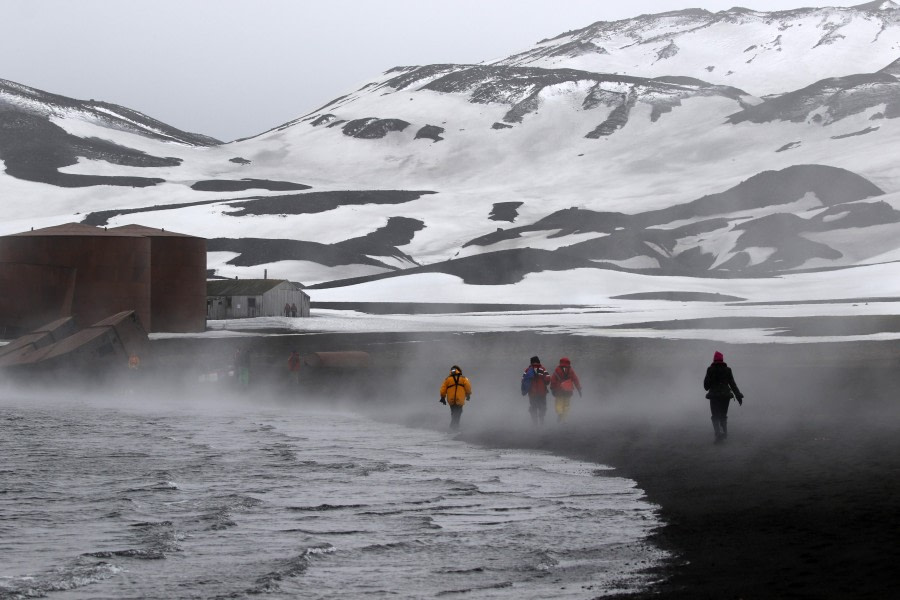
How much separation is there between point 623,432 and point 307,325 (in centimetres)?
5388

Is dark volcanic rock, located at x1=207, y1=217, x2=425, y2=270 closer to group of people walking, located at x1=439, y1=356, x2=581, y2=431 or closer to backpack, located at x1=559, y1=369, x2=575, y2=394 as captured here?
group of people walking, located at x1=439, y1=356, x2=581, y2=431

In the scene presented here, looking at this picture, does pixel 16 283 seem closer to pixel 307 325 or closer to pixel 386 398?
pixel 307 325

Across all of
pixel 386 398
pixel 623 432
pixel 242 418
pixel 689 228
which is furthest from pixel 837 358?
pixel 689 228

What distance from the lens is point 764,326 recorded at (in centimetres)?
6700

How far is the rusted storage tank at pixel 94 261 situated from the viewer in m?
64.4

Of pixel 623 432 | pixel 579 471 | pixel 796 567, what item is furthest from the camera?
pixel 623 432

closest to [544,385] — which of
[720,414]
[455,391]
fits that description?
[455,391]

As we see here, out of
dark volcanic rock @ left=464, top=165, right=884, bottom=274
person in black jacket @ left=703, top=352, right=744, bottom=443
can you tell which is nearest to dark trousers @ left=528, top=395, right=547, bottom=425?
person in black jacket @ left=703, top=352, right=744, bottom=443

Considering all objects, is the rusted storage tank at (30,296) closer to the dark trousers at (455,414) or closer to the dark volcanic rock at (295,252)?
the dark trousers at (455,414)

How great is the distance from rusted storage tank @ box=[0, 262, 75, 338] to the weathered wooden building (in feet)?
89.6

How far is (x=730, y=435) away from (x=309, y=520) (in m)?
12.3

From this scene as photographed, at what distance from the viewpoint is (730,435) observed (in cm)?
2656

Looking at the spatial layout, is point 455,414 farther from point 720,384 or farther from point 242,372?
point 242,372

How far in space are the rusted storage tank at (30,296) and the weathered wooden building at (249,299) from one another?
27.3 m
